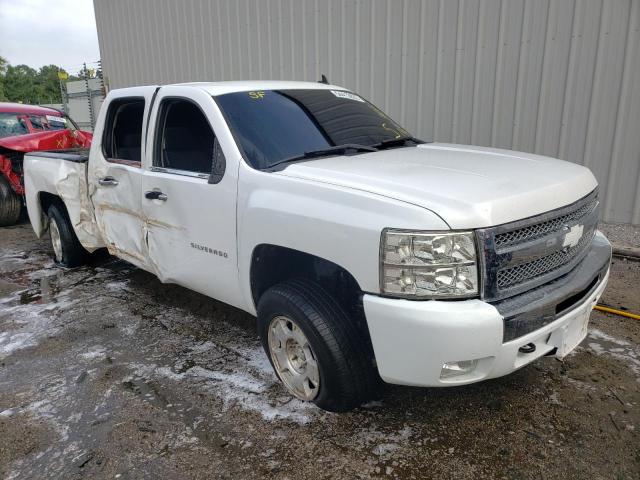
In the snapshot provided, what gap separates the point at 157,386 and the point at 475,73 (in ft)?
17.7

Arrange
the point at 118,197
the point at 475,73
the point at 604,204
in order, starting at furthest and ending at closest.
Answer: the point at 475,73 < the point at 604,204 < the point at 118,197

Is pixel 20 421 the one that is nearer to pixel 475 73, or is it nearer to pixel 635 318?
pixel 635 318

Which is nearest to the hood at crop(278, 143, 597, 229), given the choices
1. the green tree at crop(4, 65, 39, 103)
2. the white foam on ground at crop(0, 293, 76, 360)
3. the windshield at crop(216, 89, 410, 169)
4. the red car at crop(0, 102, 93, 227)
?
the windshield at crop(216, 89, 410, 169)

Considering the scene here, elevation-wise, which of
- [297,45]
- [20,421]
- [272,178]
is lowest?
[20,421]

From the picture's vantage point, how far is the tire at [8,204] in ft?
26.7

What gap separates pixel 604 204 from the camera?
5.88 m

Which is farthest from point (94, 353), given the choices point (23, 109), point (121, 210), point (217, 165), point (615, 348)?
point (23, 109)

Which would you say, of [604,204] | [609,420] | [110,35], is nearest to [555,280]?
[609,420]

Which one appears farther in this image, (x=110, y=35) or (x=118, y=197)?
(x=110, y=35)

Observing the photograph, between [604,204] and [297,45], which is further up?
[297,45]

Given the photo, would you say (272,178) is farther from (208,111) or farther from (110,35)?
(110,35)

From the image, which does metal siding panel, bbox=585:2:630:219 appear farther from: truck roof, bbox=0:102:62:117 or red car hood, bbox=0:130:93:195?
truck roof, bbox=0:102:62:117

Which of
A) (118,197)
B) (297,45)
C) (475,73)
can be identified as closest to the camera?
(118,197)

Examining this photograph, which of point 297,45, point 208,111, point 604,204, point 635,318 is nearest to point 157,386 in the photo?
point 208,111
